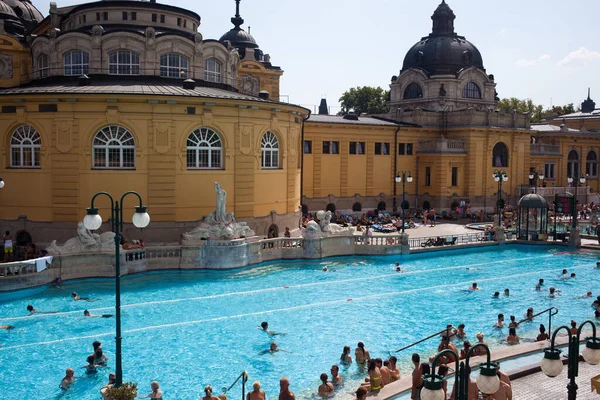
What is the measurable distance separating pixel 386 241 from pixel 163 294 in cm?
1491

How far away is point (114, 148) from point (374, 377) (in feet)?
68.8

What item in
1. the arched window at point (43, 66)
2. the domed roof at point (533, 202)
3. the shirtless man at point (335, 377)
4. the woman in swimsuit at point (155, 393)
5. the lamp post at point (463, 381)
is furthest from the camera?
the domed roof at point (533, 202)

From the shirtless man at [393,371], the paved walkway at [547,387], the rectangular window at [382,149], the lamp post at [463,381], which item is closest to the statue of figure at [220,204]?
the shirtless man at [393,371]

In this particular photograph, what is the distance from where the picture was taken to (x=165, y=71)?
3675 centimetres

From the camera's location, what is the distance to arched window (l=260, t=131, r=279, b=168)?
35.9 metres

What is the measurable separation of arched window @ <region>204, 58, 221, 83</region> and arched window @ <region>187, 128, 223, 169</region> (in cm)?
697

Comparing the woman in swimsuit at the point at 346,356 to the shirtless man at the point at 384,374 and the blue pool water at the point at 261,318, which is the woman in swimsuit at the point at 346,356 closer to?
the blue pool water at the point at 261,318

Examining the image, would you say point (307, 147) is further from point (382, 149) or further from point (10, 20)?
point (10, 20)

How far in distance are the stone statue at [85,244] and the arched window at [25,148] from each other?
6203mm

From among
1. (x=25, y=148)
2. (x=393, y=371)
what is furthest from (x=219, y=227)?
(x=393, y=371)

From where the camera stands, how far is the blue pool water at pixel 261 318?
17594 mm

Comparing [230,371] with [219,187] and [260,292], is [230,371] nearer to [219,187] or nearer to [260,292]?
[260,292]

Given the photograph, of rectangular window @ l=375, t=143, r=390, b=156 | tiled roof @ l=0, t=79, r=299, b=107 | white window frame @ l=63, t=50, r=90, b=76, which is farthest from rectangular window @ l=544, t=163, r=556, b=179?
white window frame @ l=63, t=50, r=90, b=76

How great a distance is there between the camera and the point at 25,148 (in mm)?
32094
